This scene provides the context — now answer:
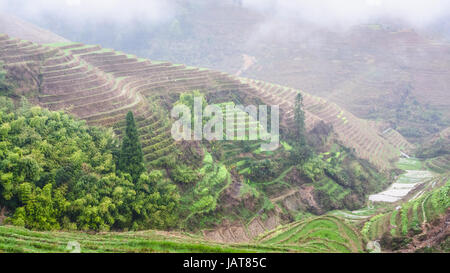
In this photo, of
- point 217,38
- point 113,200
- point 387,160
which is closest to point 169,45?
point 217,38

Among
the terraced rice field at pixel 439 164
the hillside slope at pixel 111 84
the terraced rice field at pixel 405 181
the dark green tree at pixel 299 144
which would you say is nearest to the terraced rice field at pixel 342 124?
the hillside slope at pixel 111 84

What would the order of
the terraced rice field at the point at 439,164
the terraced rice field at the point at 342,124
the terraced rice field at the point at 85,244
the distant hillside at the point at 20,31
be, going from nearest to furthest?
the terraced rice field at the point at 85,244 < the terraced rice field at the point at 439,164 < the terraced rice field at the point at 342,124 < the distant hillside at the point at 20,31

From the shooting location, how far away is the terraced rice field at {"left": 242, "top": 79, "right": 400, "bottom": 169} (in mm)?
46531

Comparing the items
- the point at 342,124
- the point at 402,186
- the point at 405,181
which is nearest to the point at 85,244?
the point at 402,186

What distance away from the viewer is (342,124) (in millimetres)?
52938

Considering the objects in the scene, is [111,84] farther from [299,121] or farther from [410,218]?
[410,218]

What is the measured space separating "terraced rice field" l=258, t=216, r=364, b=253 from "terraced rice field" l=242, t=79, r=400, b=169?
2205 centimetres

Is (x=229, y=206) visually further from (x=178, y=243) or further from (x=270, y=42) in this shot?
(x=270, y=42)

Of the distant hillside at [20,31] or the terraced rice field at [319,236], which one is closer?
the terraced rice field at [319,236]

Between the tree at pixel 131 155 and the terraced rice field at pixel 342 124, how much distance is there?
25097 mm

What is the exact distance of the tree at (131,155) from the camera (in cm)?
2169

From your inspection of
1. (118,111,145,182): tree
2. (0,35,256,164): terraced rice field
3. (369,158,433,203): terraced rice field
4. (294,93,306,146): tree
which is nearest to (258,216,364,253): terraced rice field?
(118,111,145,182): tree

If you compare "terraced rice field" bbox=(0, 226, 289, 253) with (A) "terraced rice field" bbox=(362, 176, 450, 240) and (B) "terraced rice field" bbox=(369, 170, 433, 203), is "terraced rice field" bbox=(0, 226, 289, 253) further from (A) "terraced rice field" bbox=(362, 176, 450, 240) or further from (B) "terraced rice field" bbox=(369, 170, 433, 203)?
(B) "terraced rice field" bbox=(369, 170, 433, 203)

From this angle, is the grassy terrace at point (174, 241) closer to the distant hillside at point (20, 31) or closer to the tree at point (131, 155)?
the tree at point (131, 155)
